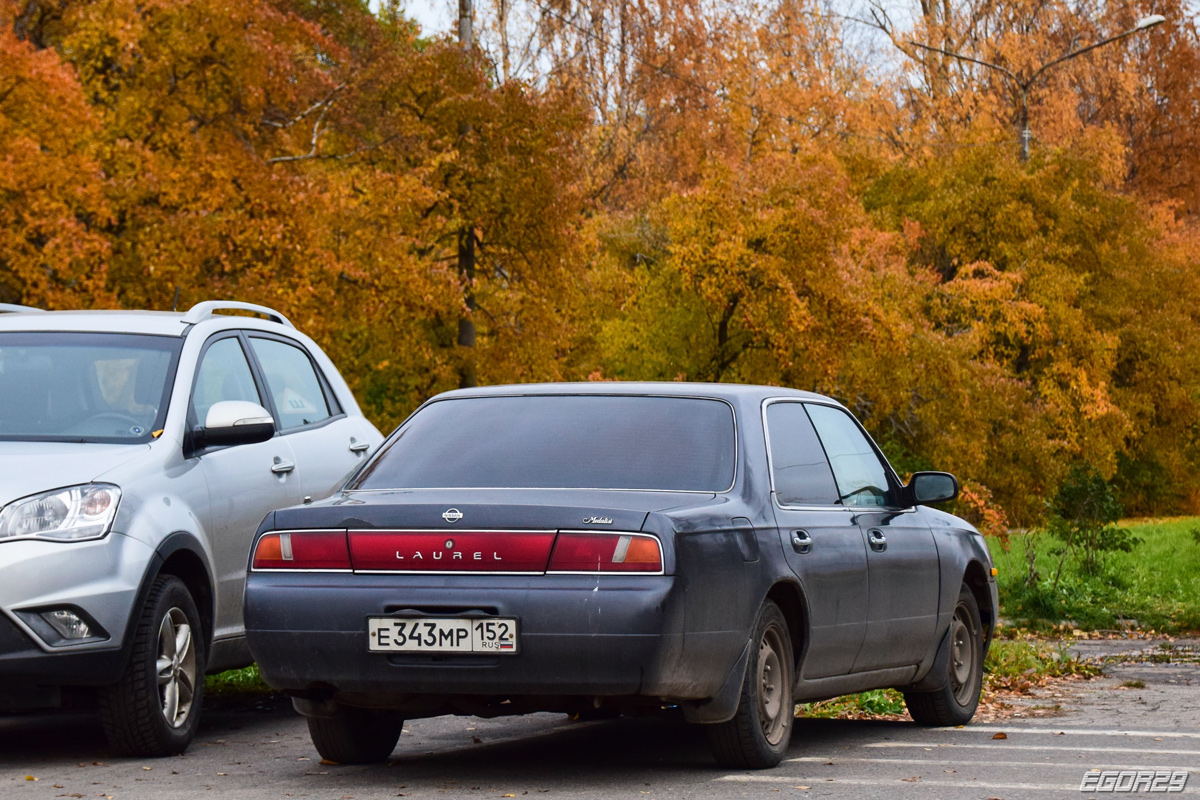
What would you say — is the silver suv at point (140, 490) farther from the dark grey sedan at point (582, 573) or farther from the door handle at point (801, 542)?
the door handle at point (801, 542)

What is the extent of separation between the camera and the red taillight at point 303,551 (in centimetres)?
655

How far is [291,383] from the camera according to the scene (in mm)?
9914

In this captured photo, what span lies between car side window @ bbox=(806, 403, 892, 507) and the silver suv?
85.4 inches

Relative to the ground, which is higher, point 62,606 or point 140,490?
point 140,490

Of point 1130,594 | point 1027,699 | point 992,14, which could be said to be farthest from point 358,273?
point 992,14

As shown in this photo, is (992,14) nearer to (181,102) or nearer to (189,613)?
(181,102)

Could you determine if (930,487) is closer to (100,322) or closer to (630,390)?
(630,390)

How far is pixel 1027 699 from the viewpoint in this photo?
10.7m

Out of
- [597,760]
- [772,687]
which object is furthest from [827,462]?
[597,760]

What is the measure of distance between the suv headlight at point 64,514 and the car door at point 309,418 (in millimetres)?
1992

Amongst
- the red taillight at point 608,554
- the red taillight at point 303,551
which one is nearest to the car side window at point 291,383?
the red taillight at point 303,551

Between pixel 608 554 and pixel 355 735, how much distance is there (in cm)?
164

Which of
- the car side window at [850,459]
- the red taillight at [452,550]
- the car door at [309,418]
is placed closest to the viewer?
the red taillight at [452,550]

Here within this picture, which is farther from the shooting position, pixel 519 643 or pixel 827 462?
pixel 827 462
